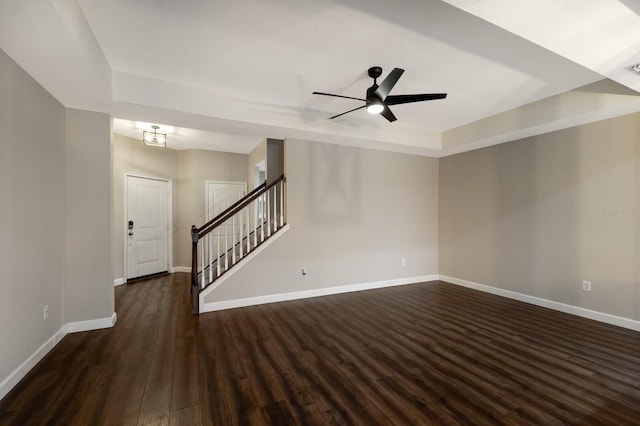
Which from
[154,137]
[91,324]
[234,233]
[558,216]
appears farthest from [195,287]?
[558,216]

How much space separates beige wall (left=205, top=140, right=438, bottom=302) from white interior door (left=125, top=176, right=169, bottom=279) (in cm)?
278

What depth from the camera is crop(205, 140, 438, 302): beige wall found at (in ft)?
13.8

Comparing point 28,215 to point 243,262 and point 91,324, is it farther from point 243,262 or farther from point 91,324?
point 243,262

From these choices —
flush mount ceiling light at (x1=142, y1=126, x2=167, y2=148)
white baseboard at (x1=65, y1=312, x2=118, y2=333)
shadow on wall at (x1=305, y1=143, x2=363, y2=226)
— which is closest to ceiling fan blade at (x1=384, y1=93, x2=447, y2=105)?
shadow on wall at (x1=305, y1=143, x2=363, y2=226)

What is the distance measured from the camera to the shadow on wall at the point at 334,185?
14.6 ft

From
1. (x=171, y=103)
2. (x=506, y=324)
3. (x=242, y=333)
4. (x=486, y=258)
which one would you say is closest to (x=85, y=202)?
(x=171, y=103)

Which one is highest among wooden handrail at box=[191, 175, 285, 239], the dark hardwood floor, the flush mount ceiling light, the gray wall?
the flush mount ceiling light

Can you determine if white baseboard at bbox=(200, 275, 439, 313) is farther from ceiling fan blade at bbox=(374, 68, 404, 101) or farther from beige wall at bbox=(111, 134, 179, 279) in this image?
ceiling fan blade at bbox=(374, 68, 404, 101)

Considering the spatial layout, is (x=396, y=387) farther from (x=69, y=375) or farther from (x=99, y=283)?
(x=99, y=283)

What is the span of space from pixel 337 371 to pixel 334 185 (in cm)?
301

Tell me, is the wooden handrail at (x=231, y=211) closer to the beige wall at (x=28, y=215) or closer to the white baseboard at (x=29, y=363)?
the beige wall at (x=28, y=215)

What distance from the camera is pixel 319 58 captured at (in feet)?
8.66

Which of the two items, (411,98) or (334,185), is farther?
(334,185)

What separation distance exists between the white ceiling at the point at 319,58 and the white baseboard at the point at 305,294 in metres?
2.52
